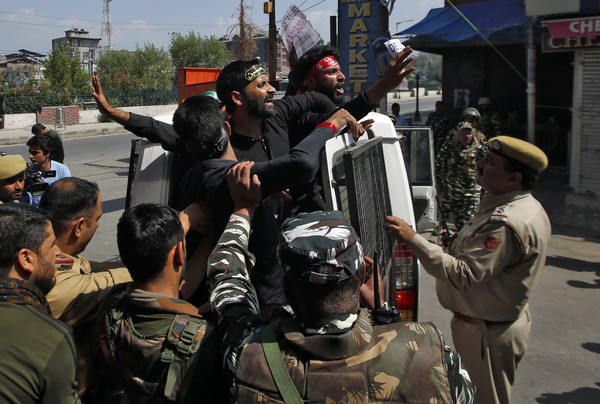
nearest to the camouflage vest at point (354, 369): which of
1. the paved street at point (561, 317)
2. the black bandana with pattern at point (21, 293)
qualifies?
the black bandana with pattern at point (21, 293)

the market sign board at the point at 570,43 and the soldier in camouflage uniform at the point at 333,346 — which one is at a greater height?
the market sign board at the point at 570,43

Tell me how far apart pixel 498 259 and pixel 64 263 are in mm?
1956

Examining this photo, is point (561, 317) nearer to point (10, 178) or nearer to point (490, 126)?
point (10, 178)

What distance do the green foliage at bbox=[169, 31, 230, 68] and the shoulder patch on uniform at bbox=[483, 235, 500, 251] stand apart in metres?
72.3

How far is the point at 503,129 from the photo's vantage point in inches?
510

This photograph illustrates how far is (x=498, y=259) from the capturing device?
8.44 feet

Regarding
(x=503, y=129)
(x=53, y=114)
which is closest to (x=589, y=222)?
(x=503, y=129)

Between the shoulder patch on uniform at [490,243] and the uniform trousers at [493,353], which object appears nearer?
the shoulder patch on uniform at [490,243]

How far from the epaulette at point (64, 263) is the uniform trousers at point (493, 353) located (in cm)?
195

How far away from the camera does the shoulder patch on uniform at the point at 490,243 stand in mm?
2574

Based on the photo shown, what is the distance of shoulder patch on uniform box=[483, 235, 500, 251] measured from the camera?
2574mm

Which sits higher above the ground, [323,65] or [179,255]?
[323,65]

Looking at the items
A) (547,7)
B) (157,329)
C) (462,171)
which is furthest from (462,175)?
(157,329)

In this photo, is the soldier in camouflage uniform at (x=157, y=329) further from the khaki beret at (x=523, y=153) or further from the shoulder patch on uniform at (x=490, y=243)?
the khaki beret at (x=523, y=153)
